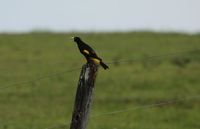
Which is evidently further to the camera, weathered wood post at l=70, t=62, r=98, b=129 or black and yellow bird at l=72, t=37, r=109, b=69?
black and yellow bird at l=72, t=37, r=109, b=69

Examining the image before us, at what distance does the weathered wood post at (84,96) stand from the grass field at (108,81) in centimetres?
653

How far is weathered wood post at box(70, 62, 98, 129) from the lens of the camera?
8031 mm

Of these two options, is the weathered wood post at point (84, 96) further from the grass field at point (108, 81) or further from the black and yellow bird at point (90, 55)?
the grass field at point (108, 81)

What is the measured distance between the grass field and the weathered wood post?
6531mm

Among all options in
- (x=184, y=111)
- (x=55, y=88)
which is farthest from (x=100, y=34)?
→ (x=184, y=111)

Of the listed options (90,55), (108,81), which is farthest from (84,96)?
(108,81)

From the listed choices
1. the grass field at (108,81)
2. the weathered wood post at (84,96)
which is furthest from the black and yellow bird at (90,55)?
the grass field at (108,81)

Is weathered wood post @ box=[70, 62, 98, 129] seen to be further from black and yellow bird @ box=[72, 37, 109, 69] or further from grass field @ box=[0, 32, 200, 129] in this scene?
grass field @ box=[0, 32, 200, 129]

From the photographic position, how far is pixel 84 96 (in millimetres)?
8031

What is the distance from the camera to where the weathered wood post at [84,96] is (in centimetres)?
803

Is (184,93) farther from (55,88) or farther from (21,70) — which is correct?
(21,70)

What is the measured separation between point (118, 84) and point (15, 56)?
5.15 m

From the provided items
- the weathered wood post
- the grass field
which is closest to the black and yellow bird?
the weathered wood post

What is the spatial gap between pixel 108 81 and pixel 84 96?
49.0ft
